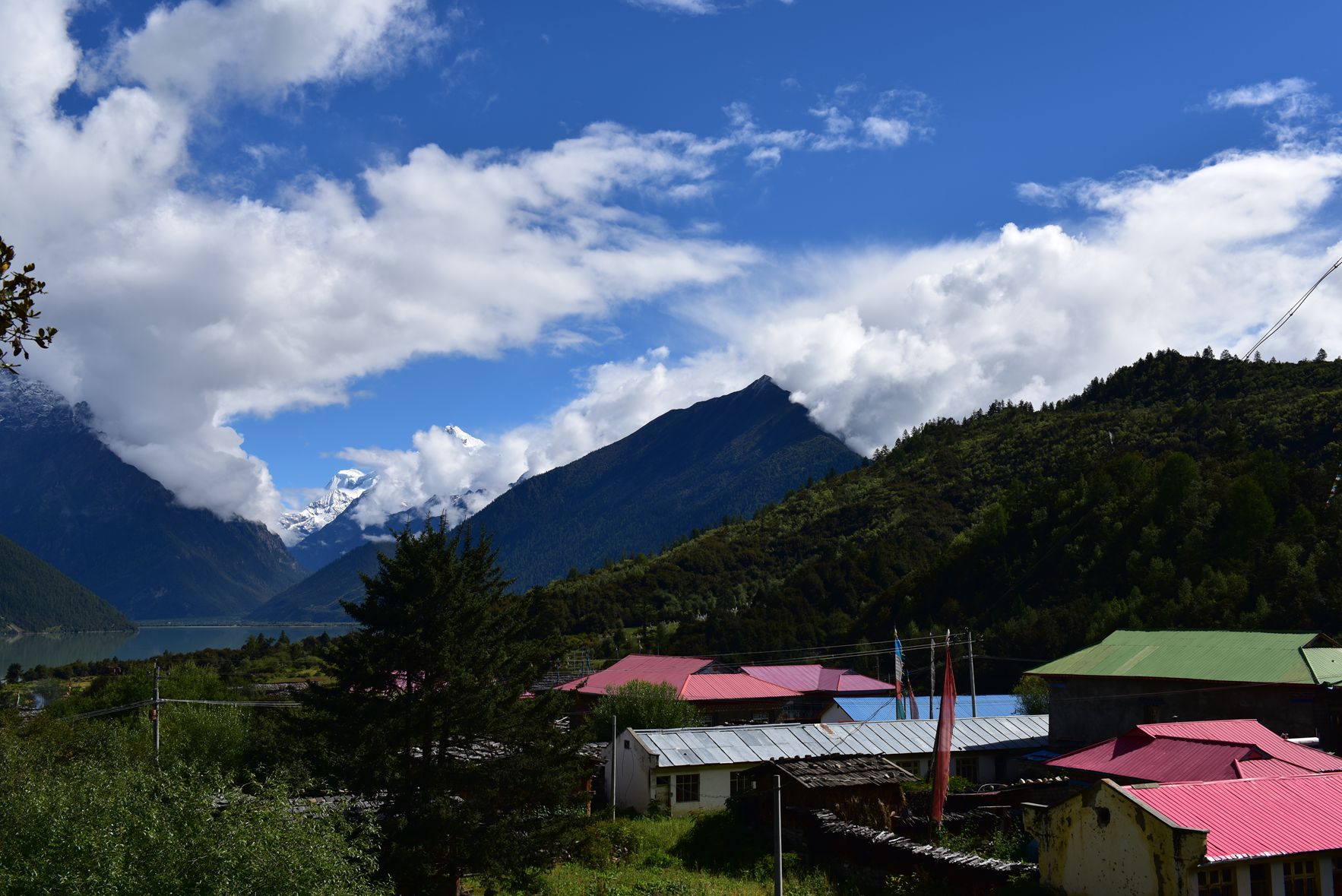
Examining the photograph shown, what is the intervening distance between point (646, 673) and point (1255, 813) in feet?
151

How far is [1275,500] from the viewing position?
2891 inches

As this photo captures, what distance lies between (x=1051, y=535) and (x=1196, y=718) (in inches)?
2220

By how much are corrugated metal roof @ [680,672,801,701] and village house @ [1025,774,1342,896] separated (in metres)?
35.9

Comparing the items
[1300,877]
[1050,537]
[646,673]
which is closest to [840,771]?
[1300,877]

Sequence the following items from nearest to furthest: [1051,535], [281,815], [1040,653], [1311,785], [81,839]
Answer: [81,839]
[281,815]
[1311,785]
[1040,653]
[1051,535]

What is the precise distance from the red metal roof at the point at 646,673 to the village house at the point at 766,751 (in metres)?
16.0

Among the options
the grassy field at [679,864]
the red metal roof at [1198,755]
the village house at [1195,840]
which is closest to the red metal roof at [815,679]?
the grassy field at [679,864]

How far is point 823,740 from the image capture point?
41.7 meters

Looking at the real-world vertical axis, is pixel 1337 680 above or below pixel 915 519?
below

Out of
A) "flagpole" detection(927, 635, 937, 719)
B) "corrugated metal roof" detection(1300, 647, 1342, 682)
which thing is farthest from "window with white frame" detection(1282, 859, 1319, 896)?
"flagpole" detection(927, 635, 937, 719)

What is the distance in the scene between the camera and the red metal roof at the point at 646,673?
60125 millimetres

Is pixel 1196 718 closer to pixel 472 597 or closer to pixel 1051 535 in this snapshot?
pixel 472 597

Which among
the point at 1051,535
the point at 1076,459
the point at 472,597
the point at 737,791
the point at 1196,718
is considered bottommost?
A: the point at 737,791

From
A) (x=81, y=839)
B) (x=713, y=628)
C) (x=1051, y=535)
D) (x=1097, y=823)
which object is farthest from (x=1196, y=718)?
(x=713, y=628)
